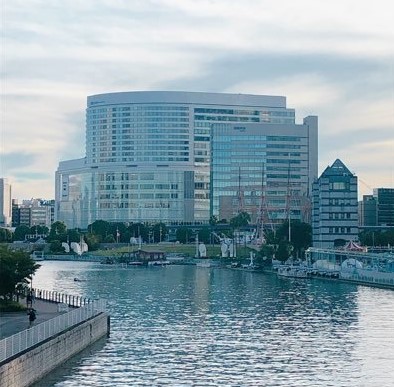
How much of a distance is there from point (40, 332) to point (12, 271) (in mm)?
22902

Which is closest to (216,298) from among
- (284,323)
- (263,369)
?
(284,323)

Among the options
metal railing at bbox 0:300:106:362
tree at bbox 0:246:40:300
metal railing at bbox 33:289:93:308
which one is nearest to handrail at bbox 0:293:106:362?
metal railing at bbox 0:300:106:362

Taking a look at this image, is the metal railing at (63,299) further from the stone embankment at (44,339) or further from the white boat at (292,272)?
the white boat at (292,272)

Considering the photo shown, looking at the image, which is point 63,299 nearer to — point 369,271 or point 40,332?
point 40,332

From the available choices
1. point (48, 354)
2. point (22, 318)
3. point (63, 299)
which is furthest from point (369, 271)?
point (48, 354)

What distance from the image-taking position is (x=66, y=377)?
179ft

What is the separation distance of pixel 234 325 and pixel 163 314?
12.1 m

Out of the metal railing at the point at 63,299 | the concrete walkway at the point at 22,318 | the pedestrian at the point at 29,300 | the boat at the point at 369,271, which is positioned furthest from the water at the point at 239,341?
the boat at the point at 369,271

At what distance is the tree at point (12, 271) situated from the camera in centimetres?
7594

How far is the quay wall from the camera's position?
46.3m

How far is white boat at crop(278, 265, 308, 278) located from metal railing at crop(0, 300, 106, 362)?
106196 millimetres

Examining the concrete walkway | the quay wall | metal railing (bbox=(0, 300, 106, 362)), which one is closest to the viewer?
the quay wall

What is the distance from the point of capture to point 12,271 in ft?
251

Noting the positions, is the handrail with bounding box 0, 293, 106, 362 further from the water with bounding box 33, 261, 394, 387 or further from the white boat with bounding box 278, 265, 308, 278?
the white boat with bounding box 278, 265, 308, 278
